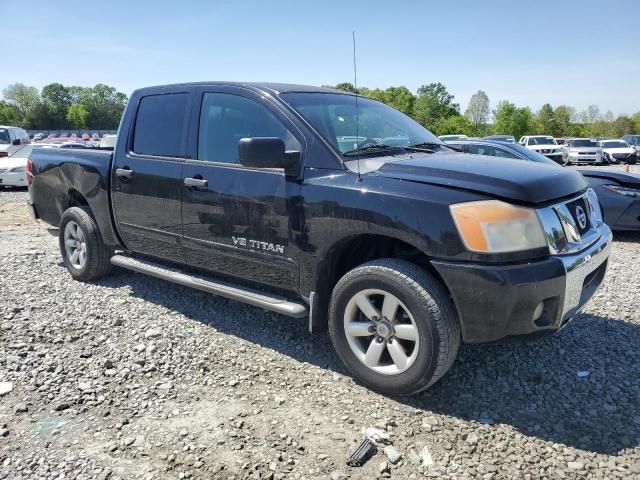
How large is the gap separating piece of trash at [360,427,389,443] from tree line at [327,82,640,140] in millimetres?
60591

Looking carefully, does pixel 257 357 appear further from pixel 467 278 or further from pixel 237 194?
pixel 467 278

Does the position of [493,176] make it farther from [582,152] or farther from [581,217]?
[582,152]

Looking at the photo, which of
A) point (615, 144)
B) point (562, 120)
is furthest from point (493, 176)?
point (562, 120)

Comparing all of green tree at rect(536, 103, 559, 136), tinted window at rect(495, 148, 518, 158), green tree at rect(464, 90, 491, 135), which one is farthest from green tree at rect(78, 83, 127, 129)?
tinted window at rect(495, 148, 518, 158)

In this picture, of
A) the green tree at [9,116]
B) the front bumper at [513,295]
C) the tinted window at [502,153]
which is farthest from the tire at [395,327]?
the green tree at [9,116]

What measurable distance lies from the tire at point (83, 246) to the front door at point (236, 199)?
4.59ft

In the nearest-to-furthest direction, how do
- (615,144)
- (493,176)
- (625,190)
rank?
(493,176) < (625,190) < (615,144)

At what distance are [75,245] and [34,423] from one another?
2821 millimetres

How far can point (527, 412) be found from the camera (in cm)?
285

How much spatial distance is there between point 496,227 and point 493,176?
35cm

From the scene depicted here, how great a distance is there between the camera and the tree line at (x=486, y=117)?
67750 millimetres

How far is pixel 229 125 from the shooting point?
3789 mm

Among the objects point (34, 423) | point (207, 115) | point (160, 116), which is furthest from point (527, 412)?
point (160, 116)

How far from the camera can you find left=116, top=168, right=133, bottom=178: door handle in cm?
432
